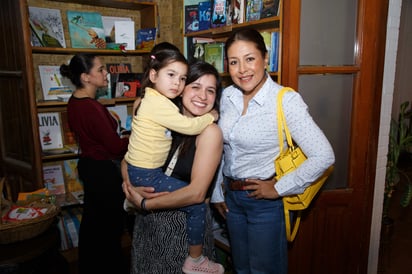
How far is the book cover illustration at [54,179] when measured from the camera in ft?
10.8

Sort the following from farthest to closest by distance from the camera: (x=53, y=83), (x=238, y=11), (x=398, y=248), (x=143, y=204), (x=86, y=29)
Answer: (x=398, y=248) < (x=86, y=29) < (x=53, y=83) < (x=238, y=11) < (x=143, y=204)

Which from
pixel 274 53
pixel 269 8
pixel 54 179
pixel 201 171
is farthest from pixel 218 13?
pixel 54 179

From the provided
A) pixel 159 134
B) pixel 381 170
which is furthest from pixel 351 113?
pixel 159 134

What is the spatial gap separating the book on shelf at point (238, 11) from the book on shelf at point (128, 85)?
131 centimetres

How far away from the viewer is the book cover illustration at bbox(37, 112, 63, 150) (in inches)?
125

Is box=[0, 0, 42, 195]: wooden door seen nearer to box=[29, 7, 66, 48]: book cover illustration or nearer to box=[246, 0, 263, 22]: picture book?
box=[29, 7, 66, 48]: book cover illustration

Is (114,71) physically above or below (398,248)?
above

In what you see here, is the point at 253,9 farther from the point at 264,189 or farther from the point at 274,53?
the point at 264,189

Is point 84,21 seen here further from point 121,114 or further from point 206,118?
point 206,118

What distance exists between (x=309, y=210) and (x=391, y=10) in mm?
1416

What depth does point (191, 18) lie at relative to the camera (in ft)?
9.99

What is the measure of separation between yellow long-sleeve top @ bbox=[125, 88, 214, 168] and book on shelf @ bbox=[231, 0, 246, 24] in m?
1.15

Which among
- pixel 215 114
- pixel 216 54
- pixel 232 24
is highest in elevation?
pixel 232 24

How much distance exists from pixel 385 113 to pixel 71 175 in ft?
9.12
